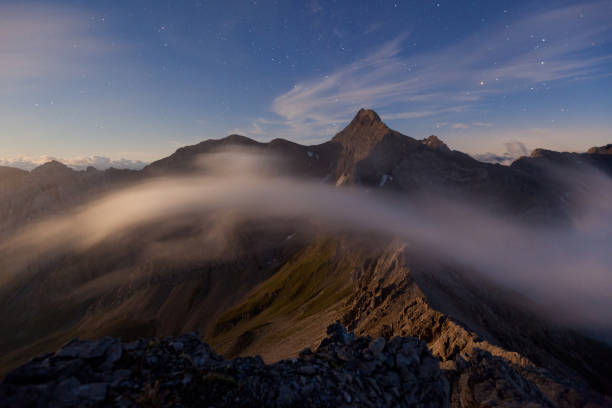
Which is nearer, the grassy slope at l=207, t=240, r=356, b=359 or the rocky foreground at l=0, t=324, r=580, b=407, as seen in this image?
the rocky foreground at l=0, t=324, r=580, b=407

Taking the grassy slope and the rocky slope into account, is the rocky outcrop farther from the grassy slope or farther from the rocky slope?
the grassy slope

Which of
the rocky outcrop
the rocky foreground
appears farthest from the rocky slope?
the rocky outcrop

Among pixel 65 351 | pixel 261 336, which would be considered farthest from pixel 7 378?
pixel 261 336

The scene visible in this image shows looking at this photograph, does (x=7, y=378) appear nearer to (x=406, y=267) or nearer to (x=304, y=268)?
(x=406, y=267)

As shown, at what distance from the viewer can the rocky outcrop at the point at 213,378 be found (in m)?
10.0

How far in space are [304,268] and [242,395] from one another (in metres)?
170

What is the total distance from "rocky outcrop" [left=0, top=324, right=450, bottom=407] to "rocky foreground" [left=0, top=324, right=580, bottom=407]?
3 cm

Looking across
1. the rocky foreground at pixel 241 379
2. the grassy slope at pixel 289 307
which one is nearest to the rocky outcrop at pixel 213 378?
the rocky foreground at pixel 241 379

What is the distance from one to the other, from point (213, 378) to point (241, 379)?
56.1 inches

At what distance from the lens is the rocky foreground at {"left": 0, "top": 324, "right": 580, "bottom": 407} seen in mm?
10078

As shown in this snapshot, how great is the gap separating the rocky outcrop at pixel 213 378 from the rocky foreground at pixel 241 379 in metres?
0.03

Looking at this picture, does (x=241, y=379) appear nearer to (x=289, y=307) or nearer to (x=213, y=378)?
(x=213, y=378)

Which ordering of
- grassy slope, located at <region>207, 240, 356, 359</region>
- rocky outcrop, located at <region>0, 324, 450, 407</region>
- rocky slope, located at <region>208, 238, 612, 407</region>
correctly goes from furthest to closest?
grassy slope, located at <region>207, 240, 356, 359</region> < rocky slope, located at <region>208, 238, 612, 407</region> < rocky outcrop, located at <region>0, 324, 450, 407</region>

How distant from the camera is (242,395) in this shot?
38.5 ft
